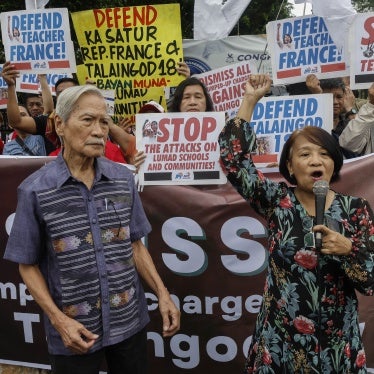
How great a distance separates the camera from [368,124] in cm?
343

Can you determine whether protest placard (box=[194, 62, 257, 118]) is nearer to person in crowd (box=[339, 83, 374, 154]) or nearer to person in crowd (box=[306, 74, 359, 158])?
person in crowd (box=[306, 74, 359, 158])

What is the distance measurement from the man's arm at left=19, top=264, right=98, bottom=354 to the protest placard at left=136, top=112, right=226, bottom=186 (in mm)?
1161

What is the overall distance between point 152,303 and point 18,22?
252 centimetres

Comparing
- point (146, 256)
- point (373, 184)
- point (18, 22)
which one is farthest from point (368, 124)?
point (18, 22)

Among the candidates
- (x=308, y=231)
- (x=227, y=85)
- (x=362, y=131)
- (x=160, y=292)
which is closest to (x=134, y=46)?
(x=227, y=85)

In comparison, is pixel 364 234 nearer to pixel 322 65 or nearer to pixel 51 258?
pixel 51 258

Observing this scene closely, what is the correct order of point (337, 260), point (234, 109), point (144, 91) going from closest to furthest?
1. point (337, 260)
2. point (234, 109)
3. point (144, 91)

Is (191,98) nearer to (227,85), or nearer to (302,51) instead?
(227,85)

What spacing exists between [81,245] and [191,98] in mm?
1882

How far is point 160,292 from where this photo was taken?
8.24 ft

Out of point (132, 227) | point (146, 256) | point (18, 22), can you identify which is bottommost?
point (146, 256)

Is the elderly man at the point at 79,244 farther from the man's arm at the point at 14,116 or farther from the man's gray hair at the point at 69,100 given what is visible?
the man's arm at the point at 14,116

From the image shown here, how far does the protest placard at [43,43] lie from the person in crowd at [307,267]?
96.4 inches

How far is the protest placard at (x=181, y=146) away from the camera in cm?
324
